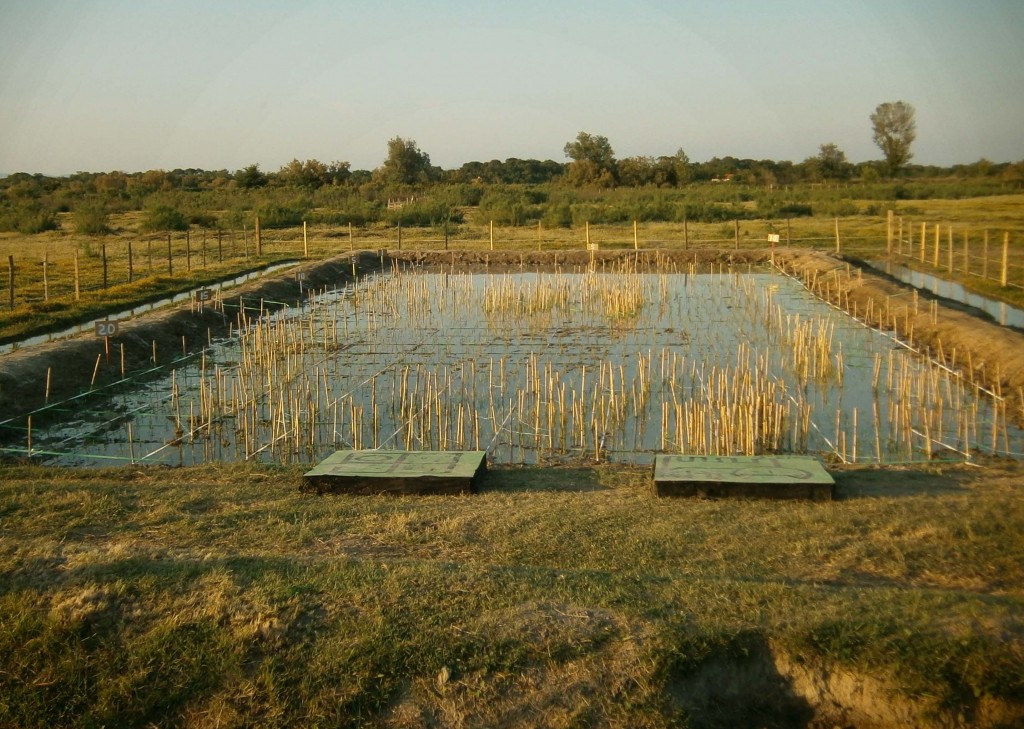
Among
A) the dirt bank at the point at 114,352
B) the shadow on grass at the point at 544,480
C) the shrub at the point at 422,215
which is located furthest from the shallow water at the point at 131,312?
the shrub at the point at 422,215

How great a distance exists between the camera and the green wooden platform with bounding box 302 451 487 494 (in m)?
6.34

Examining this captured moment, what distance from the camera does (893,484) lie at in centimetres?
653

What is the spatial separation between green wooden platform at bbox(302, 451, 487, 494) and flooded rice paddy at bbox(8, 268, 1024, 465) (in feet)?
4.21

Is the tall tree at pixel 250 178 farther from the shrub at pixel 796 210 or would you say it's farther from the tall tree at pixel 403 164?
the shrub at pixel 796 210

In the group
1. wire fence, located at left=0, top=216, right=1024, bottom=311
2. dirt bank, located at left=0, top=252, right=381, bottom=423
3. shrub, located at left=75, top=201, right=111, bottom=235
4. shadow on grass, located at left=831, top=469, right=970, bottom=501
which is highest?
shrub, located at left=75, top=201, right=111, bottom=235

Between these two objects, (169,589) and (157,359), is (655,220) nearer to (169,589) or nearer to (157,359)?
(157,359)

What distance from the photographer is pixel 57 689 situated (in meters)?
3.94

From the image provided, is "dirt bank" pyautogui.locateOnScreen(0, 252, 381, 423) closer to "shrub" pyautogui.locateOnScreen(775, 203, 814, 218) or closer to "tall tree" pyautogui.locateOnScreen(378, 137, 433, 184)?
"shrub" pyautogui.locateOnScreen(775, 203, 814, 218)

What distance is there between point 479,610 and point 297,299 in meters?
14.5

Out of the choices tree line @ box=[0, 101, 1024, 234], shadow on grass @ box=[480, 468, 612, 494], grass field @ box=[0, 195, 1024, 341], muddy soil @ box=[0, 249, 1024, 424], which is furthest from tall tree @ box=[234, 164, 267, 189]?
shadow on grass @ box=[480, 468, 612, 494]

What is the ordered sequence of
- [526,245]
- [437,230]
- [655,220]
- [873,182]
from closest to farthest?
1. [526,245]
2. [437,230]
3. [655,220]
4. [873,182]

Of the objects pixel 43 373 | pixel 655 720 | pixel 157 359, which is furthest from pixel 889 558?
pixel 157 359

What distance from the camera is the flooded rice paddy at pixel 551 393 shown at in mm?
8062

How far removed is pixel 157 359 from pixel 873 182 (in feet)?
128
